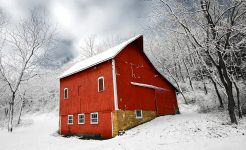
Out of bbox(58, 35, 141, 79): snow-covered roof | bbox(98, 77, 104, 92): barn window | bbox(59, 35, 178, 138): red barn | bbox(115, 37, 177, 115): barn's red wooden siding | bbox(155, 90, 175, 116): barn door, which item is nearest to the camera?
bbox(59, 35, 178, 138): red barn

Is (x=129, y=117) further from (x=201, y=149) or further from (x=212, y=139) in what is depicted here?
(x=201, y=149)

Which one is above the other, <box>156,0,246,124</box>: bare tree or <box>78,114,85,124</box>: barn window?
<box>156,0,246,124</box>: bare tree

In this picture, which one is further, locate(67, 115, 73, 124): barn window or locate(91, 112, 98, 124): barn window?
locate(67, 115, 73, 124): barn window

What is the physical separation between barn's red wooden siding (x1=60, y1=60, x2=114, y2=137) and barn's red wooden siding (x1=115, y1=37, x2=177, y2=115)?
1.07m

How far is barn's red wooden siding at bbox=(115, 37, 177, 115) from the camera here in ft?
63.0

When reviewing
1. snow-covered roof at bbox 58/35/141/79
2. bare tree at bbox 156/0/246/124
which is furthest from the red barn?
bare tree at bbox 156/0/246/124

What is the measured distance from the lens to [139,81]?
2169 cm

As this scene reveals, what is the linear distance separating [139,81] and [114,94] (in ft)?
14.7

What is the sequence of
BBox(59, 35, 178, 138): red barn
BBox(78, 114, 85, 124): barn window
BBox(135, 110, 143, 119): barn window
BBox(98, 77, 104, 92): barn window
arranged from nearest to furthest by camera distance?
BBox(59, 35, 178, 138): red barn, BBox(98, 77, 104, 92): barn window, BBox(135, 110, 143, 119): barn window, BBox(78, 114, 85, 124): barn window

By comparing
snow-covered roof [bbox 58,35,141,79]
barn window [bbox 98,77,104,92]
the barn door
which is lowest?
the barn door

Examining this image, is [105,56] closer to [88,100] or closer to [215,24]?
[88,100]

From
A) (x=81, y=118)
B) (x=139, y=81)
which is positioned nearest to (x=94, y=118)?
(x=81, y=118)

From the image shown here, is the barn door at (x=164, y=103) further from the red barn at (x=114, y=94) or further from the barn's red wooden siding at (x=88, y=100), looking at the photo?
Result: the barn's red wooden siding at (x=88, y=100)

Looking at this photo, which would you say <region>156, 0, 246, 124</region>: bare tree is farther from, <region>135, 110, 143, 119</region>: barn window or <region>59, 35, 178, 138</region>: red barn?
<region>135, 110, 143, 119</region>: barn window
